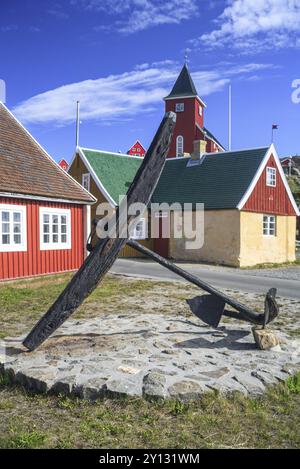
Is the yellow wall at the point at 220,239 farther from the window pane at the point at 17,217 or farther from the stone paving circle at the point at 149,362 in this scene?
the stone paving circle at the point at 149,362

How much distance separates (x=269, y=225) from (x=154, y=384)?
18.2 meters

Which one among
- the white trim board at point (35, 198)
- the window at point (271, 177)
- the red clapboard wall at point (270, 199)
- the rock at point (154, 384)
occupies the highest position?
the window at point (271, 177)

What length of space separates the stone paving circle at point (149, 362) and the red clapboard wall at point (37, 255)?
246 inches

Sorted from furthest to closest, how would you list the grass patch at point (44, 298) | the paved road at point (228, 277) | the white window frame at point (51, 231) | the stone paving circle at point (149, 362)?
the white window frame at point (51, 231), the paved road at point (228, 277), the grass patch at point (44, 298), the stone paving circle at point (149, 362)

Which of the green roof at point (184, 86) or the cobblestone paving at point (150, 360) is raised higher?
the green roof at point (184, 86)

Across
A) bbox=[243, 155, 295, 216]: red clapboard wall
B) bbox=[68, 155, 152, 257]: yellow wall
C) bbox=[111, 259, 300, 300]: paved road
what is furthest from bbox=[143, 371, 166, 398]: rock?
bbox=[68, 155, 152, 257]: yellow wall

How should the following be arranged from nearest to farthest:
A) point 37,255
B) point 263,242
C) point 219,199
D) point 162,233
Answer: point 37,255 < point 219,199 < point 263,242 < point 162,233

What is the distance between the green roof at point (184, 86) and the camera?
41094 millimetres

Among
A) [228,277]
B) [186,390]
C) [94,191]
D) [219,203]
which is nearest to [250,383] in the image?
[186,390]

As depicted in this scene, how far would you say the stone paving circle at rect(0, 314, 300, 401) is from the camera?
4590 mm

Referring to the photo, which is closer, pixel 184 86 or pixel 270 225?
pixel 270 225

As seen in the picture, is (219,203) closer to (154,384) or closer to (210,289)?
(210,289)

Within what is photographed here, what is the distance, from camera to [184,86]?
1640 inches

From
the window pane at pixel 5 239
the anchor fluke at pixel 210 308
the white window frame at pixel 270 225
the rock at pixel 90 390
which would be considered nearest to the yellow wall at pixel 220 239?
the white window frame at pixel 270 225
